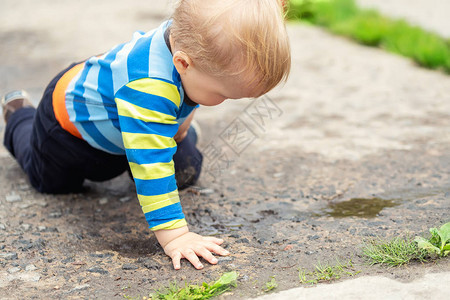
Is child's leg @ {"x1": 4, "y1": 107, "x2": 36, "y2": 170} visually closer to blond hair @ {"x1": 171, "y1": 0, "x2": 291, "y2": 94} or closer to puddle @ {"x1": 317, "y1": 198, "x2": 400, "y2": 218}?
blond hair @ {"x1": 171, "y1": 0, "x2": 291, "y2": 94}

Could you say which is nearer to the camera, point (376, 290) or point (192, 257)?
point (376, 290)

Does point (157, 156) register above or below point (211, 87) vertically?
below

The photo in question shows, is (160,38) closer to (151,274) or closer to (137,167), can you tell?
(137,167)

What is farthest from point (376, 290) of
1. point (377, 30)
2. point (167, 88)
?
point (377, 30)

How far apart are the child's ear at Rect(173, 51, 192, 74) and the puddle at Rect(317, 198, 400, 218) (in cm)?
83

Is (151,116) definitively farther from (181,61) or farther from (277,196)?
(277,196)

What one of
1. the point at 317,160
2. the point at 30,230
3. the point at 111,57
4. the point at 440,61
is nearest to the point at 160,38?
the point at 111,57

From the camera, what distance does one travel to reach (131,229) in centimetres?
211

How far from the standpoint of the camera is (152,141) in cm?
177

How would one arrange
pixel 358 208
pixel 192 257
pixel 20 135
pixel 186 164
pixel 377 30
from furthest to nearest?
pixel 377 30
pixel 20 135
pixel 186 164
pixel 358 208
pixel 192 257

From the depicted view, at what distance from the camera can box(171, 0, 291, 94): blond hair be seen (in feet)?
5.26

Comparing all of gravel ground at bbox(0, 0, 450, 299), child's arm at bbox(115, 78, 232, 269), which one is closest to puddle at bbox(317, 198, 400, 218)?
gravel ground at bbox(0, 0, 450, 299)

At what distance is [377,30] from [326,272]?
368 centimetres

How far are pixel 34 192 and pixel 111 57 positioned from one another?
82 centimetres
